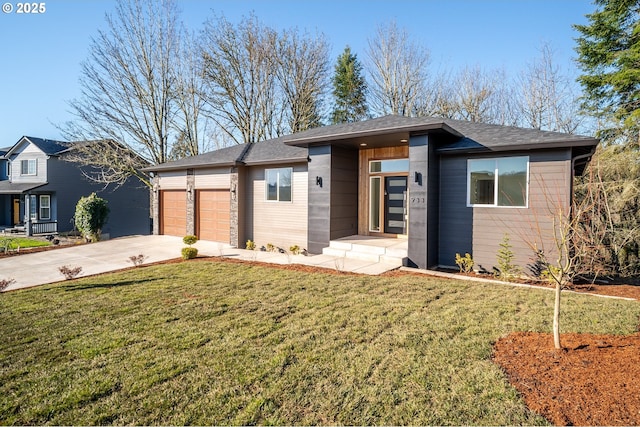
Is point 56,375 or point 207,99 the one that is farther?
point 207,99

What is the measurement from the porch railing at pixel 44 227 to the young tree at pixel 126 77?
462cm

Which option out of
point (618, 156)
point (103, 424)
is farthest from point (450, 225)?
point (103, 424)

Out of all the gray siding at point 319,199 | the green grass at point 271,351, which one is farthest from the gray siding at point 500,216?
the gray siding at point 319,199

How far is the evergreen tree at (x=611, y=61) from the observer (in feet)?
35.4

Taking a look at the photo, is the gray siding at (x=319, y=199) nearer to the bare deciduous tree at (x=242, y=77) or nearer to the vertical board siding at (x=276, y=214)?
the vertical board siding at (x=276, y=214)

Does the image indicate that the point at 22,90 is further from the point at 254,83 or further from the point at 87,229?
the point at 254,83

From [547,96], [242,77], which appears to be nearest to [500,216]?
[547,96]

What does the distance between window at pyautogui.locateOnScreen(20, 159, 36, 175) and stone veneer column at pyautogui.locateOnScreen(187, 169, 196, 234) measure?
1398cm

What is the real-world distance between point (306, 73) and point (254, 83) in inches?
140

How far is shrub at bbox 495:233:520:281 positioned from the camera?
7676 millimetres

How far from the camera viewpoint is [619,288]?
7152mm

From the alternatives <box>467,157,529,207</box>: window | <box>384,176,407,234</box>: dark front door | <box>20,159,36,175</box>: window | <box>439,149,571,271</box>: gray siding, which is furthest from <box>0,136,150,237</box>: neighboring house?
<box>467,157,529,207</box>: window

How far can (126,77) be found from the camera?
18.8 meters

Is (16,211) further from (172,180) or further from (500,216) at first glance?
(500,216)
